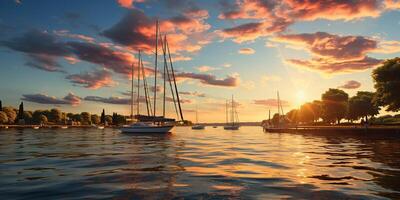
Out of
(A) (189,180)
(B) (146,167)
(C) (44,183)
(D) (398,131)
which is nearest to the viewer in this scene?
(C) (44,183)

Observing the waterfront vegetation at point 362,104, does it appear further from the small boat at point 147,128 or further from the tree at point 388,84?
the small boat at point 147,128

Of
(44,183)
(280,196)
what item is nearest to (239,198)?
(280,196)

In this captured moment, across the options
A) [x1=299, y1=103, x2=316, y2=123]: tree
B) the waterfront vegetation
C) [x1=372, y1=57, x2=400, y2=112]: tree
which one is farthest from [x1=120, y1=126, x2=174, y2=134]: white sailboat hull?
[x1=299, y1=103, x2=316, y2=123]: tree

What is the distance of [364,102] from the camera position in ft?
379

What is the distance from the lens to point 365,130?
71062 mm

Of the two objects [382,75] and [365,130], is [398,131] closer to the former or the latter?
[365,130]

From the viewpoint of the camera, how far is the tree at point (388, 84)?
226ft

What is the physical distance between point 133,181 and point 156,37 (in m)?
66.8

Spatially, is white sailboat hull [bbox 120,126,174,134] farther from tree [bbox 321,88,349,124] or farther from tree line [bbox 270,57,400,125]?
tree [bbox 321,88,349,124]

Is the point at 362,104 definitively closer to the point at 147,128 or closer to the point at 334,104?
the point at 334,104

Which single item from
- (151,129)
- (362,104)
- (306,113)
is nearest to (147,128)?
(151,129)

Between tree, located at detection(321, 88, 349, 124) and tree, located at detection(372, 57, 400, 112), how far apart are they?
156 feet

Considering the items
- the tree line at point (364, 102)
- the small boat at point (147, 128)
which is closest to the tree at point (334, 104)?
the tree line at point (364, 102)

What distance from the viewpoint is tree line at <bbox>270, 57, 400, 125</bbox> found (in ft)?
231
